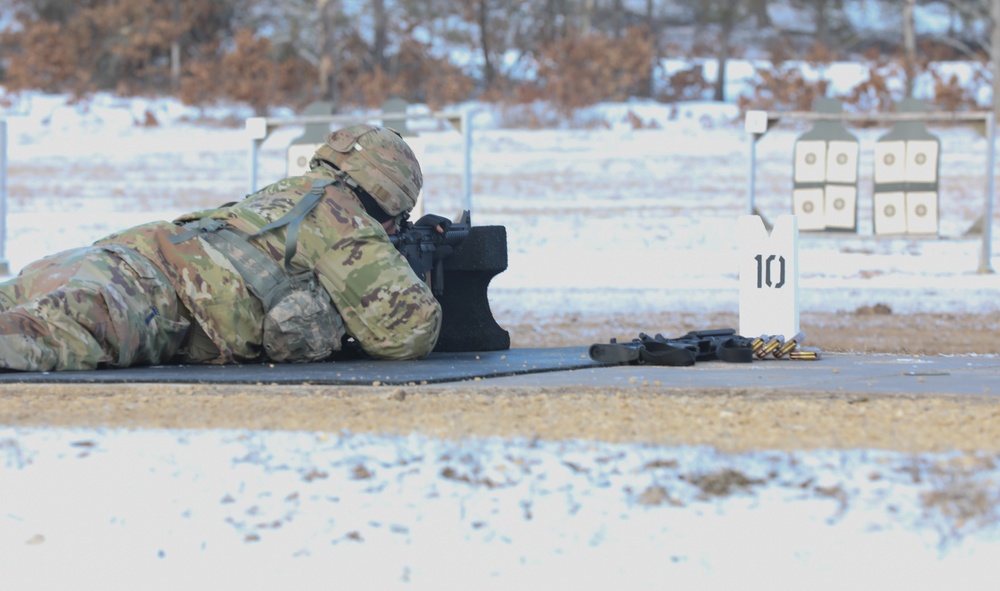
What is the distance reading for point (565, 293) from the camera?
11031mm

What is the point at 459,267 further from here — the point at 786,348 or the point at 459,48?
the point at 459,48

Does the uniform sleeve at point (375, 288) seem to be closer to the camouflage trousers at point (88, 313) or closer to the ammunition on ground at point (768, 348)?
the camouflage trousers at point (88, 313)

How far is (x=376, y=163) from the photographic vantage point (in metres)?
4.91

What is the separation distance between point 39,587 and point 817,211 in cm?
1133

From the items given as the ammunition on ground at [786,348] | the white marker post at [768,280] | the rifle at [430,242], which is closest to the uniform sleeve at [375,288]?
the rifle at [430,242]

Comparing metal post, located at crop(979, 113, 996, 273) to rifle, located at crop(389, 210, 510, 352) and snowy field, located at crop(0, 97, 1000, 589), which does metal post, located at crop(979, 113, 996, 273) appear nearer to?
rifle, located at crop(389, 210, 510, 352)

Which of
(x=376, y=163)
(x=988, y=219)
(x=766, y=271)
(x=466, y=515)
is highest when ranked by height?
(x=376, y=163)

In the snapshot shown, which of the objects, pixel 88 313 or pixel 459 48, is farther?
pixel 459 48

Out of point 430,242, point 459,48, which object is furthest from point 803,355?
point 459,48

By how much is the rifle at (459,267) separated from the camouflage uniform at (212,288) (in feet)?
0.99

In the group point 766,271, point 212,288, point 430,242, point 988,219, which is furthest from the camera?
point 988,219

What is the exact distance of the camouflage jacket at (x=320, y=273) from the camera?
4.69 m

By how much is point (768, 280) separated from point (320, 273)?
2.29 metres

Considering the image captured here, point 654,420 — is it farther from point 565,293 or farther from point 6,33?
point 6,33
